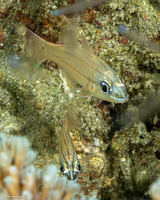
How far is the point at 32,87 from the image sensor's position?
4.56m

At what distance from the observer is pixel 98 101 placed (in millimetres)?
4430

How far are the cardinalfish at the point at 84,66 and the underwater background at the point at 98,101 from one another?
3.06 feet

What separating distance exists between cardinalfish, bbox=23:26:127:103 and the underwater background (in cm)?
93

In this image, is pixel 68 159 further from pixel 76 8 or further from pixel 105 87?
pixel 76 8

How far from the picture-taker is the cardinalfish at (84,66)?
278cm

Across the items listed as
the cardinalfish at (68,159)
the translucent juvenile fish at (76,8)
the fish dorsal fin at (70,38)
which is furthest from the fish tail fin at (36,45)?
the cardinalfish at (68,159)

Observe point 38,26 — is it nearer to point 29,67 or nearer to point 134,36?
point 29,67

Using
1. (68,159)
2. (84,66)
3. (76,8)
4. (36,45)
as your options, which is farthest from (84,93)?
(76,8)

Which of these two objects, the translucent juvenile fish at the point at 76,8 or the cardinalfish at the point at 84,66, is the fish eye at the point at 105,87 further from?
the translucent juvenile fish at the point at 76,8

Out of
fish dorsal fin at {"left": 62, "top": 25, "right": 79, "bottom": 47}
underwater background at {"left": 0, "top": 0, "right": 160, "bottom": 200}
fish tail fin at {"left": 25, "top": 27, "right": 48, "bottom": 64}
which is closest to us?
fish dorsal fin at {"left": 62, "top": 25, "right": 79, "bottom": 47}

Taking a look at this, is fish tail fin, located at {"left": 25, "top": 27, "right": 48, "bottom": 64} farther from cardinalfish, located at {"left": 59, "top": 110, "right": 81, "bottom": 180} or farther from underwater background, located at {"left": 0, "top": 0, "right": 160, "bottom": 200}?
cardinalfish, located at {"left": 59, "top": 110, "right": 81, "bottom": 180}

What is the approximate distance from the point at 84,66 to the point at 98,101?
154 cm

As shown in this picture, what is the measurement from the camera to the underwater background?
12.1 ft

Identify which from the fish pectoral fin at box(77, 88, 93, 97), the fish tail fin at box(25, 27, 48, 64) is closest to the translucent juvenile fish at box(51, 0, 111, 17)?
the fish tail fin at box(25, 27, 48, 64)
